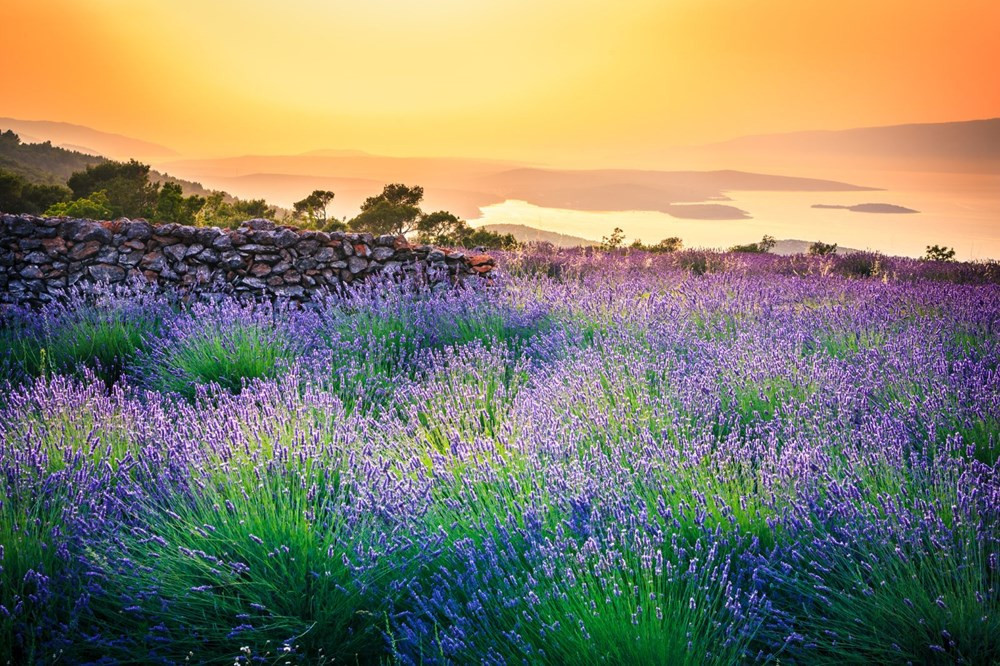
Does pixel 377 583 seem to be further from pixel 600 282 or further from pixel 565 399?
pixel 600 282

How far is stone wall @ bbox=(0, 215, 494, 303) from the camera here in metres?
7.58

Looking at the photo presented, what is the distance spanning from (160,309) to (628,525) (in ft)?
20.9

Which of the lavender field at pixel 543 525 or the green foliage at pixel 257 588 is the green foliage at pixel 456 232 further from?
the green foliage at pixel 257 588

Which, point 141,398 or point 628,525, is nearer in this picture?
point 628,525

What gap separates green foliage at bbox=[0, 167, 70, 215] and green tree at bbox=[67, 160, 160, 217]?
679 millimetres

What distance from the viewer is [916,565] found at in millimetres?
1905

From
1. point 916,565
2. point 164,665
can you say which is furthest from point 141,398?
point 916,565

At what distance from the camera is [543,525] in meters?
2.04

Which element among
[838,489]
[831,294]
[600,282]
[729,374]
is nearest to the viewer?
[838,489]

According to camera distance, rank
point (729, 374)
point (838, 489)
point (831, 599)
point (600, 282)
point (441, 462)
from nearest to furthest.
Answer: point (831, 599) < point (838, 489) < point (441, 462) < point (729, 374) < point (600, 282)

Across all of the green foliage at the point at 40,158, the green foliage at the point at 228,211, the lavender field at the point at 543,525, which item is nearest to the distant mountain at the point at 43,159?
the green foliage at the point at 40,158

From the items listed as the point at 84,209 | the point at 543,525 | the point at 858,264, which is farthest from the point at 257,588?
the point at 84,209

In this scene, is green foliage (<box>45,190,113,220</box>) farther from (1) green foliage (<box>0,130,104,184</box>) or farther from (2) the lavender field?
(2) the lavender field

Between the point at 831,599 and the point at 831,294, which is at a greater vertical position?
the point at 831,294
